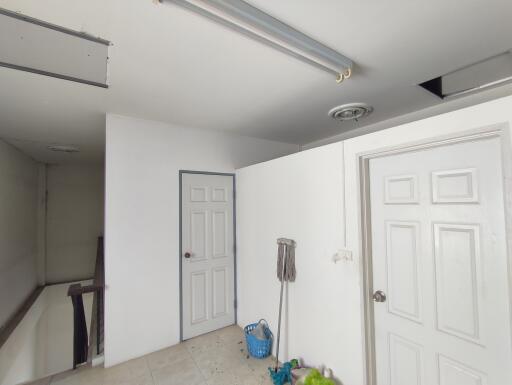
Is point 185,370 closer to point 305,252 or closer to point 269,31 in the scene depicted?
point 305,252

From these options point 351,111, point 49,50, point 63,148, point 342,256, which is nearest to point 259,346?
point 342,256

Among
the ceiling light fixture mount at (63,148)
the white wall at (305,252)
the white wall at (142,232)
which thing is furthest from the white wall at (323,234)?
the ceiling light fixture mount at (63,148)

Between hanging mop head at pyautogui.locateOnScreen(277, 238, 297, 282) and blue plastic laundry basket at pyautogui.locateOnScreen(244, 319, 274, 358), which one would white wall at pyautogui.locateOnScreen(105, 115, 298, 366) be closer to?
blue plastic laundry basket at pyautogui.locateOnScreen(244, 319, 274, 358)

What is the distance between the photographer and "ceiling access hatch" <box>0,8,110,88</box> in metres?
1.31

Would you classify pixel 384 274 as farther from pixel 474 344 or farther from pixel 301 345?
pixel 301 345

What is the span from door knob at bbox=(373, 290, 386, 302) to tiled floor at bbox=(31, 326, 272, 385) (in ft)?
4.34

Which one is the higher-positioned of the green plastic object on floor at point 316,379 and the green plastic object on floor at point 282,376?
the green plastic object on floor at point 316,379

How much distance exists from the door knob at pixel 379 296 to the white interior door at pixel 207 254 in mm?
2015

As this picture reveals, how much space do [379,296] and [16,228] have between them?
5553 mm

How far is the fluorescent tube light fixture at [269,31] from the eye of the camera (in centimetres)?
110

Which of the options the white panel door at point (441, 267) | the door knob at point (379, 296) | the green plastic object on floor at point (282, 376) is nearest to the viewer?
the white panel door at point (441, 267)

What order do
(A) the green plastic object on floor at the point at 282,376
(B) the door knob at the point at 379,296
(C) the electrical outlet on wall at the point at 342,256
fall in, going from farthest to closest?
(A) the green plastic object on floor at the point at 282,376 < (C) the electrical outlet on wall at the point at 342,256 < (B) the door knob at the point at 379,296

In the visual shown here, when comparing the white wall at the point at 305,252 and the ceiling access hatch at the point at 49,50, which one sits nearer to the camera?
the ceiling access hatch at the point at 49,50

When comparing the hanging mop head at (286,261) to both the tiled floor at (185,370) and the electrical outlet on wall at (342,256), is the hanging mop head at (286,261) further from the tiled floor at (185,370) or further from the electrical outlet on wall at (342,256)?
the tiled floor at (185,370)
